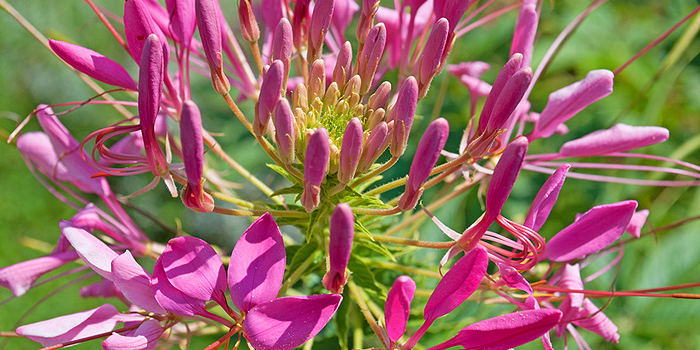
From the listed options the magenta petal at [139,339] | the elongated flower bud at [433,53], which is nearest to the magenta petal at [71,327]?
the magenta petal at [139,339]

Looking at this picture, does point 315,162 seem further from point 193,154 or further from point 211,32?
point 211,32

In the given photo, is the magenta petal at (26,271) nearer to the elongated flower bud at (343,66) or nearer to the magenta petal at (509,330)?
the elongated flower bud at (343,66)

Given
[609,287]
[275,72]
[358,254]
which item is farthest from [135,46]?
[609,287]

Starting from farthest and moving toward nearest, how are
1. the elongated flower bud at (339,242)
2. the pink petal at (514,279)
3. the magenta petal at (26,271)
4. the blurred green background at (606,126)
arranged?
the blurred green background at (606,126), the magenta petal at (26,271), the pink petal at (514,279), the elongated flower bud at (339,242)

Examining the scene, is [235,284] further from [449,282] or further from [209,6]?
[209,6]

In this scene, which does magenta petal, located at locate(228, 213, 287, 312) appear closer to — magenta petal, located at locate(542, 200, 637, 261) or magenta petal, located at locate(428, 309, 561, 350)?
magenta petal, located at locate(428, 309, 561, 350)

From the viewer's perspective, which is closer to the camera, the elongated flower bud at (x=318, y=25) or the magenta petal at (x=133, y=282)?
the magenta petal at (x=133, y=282)

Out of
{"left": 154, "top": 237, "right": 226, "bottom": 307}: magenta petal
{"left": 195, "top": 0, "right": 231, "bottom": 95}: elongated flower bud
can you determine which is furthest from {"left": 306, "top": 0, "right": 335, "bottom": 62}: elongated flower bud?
{"left": 154, "top": 237, "right": 226, "bottom": 307}: magenta petal
